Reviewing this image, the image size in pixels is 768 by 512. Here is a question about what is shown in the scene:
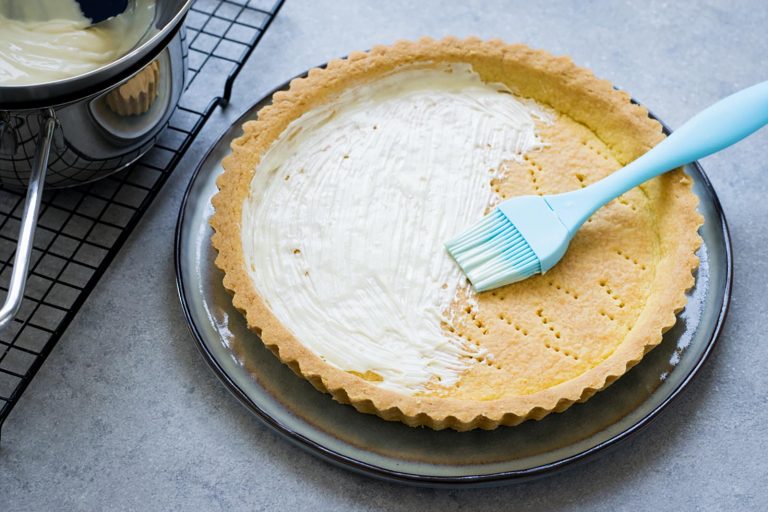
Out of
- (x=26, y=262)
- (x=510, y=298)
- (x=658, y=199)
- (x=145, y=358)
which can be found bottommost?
(x=145, y=358)

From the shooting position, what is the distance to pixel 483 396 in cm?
156

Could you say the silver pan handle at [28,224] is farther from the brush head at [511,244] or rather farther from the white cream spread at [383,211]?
the brush head at [511,244]

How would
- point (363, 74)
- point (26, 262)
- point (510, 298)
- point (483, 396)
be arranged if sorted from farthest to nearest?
point (363, 74) → point (510, 298) → point (483, 396) → point (26, 262)

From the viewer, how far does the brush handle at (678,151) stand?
1.73 meters

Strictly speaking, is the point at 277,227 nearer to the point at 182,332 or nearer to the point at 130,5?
the point at 182,332

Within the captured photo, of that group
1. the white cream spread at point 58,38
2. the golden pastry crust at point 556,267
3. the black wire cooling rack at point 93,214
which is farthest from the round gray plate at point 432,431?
the white cream spread at point 58,38

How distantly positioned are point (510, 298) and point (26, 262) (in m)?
0.87

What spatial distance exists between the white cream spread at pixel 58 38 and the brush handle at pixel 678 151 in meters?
0.94

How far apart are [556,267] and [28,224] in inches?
38.5

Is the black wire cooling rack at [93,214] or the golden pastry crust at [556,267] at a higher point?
the golden pastry crust at [556,267]

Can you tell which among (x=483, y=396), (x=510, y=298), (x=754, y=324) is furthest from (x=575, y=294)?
(x=754, y=324)

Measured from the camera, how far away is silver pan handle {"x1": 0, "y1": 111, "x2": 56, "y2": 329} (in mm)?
1398

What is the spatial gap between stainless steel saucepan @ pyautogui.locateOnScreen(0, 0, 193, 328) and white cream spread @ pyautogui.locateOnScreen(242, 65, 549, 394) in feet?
0.86

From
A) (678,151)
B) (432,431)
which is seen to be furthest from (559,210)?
(432,431)
